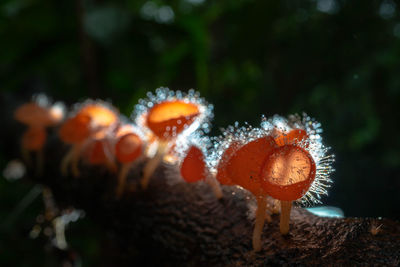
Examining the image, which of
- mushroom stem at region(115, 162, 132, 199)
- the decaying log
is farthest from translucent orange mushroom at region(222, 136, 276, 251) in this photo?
mushroom stem at region(115, 162, 132, 199)

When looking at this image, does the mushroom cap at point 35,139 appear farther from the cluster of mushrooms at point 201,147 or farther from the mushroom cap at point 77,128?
the mushroom cap at point 77,128

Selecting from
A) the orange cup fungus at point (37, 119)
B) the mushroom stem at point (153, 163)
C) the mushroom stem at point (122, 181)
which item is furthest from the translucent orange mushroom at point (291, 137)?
the orange cup fungus at point (37, 119)

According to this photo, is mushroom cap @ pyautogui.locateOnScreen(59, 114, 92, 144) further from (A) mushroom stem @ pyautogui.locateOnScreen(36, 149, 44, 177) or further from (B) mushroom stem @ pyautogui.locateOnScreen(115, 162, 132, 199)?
(A) mushroom stem @ pyautogui.locateOnScreen(36, 149, 44, 177)

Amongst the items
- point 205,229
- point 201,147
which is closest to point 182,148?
point 201,147

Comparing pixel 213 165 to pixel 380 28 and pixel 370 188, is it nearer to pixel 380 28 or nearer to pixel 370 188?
pixel 370 188

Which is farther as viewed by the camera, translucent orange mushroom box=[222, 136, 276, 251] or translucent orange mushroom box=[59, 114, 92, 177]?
translucent orange mushroom box=[59, 114, 92, 177]

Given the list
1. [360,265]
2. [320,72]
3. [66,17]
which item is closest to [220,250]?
[360,265]
